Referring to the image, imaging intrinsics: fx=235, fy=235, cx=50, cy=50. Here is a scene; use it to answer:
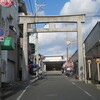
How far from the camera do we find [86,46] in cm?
3238

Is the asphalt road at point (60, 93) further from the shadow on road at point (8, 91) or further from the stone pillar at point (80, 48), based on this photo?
the stone pillar at point (80, 48)

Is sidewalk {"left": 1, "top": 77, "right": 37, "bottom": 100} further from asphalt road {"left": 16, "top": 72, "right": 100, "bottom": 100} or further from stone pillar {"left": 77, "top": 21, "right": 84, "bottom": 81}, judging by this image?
stone pillar {"left": 77, "top": 21, "right": 84, "bottom": 81}

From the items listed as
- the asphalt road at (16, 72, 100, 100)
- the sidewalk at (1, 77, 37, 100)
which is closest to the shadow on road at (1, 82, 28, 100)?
the sidewalk at (1, 77, 37, 100)

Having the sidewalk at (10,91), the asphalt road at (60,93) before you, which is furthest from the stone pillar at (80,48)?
the sidewalk at (10,91)

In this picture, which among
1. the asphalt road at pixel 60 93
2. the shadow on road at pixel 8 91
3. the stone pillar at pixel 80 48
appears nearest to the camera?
the asphalt road at pixel 60 93

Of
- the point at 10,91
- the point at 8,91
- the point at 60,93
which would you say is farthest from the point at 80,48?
the point at 60,93

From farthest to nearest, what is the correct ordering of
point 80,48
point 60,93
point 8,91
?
point 80,48 → point 8,91 → point 60,93

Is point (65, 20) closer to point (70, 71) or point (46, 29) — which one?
point (46, 29)

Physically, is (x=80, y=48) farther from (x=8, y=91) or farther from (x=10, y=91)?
(x=8, y=91)

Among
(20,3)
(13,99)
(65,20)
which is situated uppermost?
(20,3)

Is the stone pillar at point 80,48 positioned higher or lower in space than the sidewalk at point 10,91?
higher

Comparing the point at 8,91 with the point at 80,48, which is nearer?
the point at 8,91

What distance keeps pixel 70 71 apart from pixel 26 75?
1850 centimetres

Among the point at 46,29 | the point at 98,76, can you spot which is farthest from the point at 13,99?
the point at 46,29
